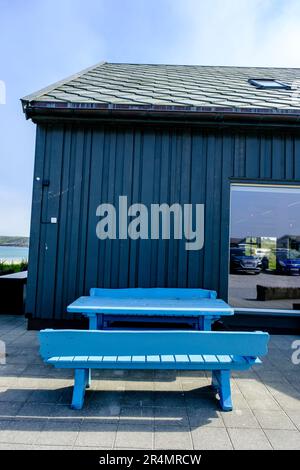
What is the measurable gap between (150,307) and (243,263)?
2.92 meters

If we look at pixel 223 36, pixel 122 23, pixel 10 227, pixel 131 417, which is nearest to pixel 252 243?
pixel 131 417

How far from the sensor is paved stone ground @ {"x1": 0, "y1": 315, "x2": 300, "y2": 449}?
85.0 inches

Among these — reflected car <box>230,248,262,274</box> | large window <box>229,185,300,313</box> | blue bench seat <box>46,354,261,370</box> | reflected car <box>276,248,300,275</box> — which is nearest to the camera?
blue bench seat <box>46,354,261,370</box>

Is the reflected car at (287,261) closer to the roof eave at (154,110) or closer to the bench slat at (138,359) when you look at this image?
the roof eave at (154,110)

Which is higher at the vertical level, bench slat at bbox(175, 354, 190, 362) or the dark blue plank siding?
the dark blue plank siding

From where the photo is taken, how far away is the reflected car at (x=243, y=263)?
526cm

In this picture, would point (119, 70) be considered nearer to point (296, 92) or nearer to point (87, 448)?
point (296, 92)

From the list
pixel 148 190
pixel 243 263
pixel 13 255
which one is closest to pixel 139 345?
pixel 148 190

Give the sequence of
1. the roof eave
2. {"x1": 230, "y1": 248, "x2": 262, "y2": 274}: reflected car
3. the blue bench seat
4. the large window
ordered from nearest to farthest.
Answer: the blue bench seat → the roof eave → the large window → {"x1": 230, "y1": 248, "x2": 262, "y2": 274}: reflected car

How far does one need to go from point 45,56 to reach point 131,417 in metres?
7.45

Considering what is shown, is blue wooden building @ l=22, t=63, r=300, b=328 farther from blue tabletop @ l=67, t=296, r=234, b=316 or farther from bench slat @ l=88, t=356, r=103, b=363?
bench slat @ l=88, t=356, r=103, b=363

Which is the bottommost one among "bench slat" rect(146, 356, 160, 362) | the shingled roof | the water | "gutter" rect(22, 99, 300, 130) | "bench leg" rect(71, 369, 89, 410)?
"bench leg" rect(71, 369, 89, 410)

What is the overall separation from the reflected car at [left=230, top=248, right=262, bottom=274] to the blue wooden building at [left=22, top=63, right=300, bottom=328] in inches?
7.5

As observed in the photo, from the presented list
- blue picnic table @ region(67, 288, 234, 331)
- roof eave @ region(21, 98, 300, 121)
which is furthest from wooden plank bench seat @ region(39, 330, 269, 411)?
roof eave @ region(21, 98, 300, 121)
